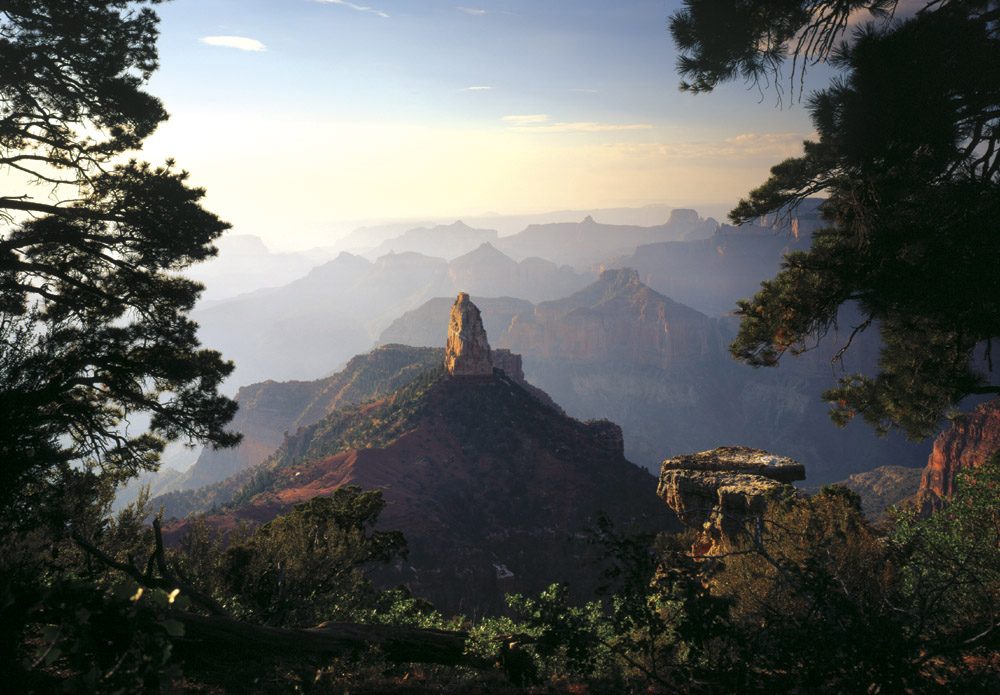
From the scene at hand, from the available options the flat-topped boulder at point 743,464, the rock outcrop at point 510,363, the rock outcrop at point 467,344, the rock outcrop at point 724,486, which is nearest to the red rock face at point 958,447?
the rock outcrop at point 467,344

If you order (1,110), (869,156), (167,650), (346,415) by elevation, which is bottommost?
(346,415)

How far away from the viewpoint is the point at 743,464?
82.8 feet

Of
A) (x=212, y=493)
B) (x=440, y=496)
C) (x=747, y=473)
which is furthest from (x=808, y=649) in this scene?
(x=212, y=493)

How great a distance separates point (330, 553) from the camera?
12.4m

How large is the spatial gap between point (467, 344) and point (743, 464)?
59555 mm

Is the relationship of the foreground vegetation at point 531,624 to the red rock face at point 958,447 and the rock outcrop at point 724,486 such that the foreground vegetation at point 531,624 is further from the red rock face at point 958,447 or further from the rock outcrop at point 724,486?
the red rock face at point 958,447

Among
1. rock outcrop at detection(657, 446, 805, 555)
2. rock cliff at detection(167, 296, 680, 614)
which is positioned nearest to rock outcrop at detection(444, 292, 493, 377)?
rock cliff at detection(167, 296, 680, 614)

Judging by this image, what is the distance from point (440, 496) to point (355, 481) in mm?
10027

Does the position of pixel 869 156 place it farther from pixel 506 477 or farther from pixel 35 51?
pixel 506 477

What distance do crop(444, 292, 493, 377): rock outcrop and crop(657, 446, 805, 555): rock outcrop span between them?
56710 millimetres

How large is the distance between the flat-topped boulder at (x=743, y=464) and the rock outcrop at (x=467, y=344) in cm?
5652

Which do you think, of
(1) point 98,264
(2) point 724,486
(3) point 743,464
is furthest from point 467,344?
(1) point 98,264

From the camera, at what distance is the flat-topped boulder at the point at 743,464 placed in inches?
954

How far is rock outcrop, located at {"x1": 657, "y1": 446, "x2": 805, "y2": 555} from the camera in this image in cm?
2092
